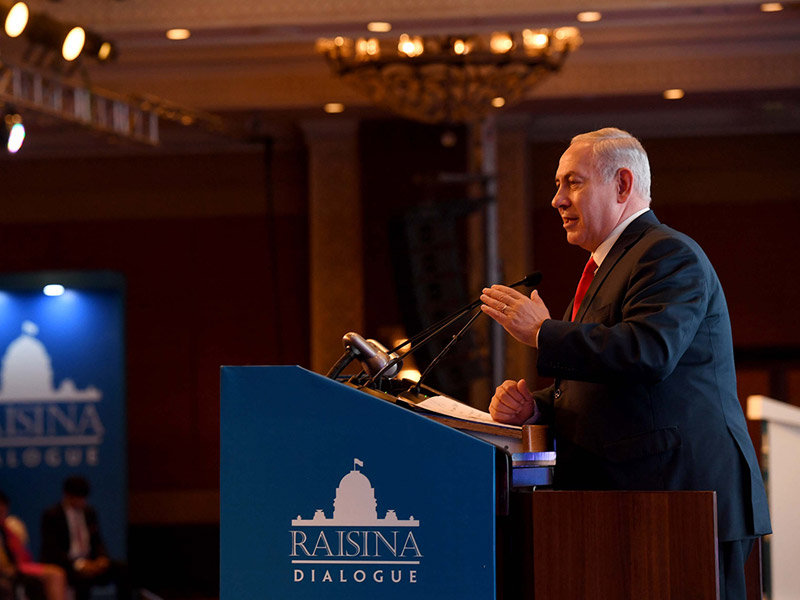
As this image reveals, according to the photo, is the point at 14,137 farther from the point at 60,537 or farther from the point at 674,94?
the point at 674,94

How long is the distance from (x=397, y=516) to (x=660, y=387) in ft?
1.76

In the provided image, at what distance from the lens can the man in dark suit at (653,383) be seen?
6.02ft

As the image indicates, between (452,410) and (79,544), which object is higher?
(452,410)

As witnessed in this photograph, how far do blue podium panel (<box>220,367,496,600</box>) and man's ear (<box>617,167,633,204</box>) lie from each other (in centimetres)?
65

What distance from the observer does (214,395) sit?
8.43 m

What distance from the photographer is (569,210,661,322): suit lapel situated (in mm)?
2049

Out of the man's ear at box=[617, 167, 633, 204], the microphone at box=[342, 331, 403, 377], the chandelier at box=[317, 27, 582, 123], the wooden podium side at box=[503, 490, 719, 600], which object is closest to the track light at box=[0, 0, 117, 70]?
the chandelier at box=[317, 27, 582, 123]

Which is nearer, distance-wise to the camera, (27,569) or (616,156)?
(616,156)

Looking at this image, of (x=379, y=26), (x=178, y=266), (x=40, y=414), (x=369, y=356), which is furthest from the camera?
(x=178, y=266)

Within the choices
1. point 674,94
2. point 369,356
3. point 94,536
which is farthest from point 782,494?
point 94,536

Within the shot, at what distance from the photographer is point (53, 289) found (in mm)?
7246

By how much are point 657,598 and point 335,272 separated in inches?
254

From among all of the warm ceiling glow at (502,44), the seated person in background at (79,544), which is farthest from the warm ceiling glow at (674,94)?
the seated person in background at (79,544)

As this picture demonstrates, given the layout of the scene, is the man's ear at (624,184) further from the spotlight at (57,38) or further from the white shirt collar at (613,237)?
the spotlight at (57,38)
